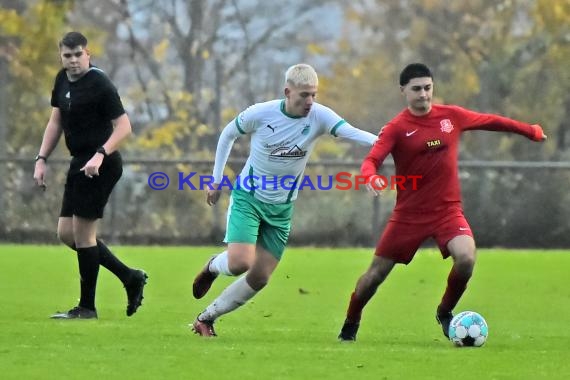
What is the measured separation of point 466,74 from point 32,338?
19326 mm

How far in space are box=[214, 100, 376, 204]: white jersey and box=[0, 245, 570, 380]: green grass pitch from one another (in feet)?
3.28

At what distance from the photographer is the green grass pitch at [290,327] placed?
27.1ft

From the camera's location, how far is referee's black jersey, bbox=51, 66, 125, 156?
11000mm

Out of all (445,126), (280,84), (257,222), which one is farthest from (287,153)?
(280,84)

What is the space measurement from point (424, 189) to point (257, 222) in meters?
1.14

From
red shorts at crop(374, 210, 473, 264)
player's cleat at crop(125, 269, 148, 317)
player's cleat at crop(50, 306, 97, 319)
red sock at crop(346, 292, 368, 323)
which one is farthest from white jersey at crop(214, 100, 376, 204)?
player's cleat at crop(50, 306, 97, 319)

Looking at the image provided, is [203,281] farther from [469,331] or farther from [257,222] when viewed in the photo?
[469,331]

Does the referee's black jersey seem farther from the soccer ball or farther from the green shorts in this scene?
the soccer ball

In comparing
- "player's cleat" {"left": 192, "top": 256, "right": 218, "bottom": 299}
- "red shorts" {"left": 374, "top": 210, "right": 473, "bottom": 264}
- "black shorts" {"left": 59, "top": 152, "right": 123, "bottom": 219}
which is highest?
"black shorts" {"left": 59, "top": 152, "right": 123, "bottom": 219}

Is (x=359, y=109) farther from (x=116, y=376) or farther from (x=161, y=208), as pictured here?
(x=116, y=376)

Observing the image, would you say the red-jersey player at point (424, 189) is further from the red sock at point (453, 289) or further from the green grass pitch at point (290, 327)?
the green grass pitch at point (290, 327)

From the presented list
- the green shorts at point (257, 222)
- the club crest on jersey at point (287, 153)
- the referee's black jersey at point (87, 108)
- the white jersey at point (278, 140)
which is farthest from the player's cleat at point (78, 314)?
the club crest on jersey at point (287, 153)

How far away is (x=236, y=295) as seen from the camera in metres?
10.1

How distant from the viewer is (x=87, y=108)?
36.2 feet
